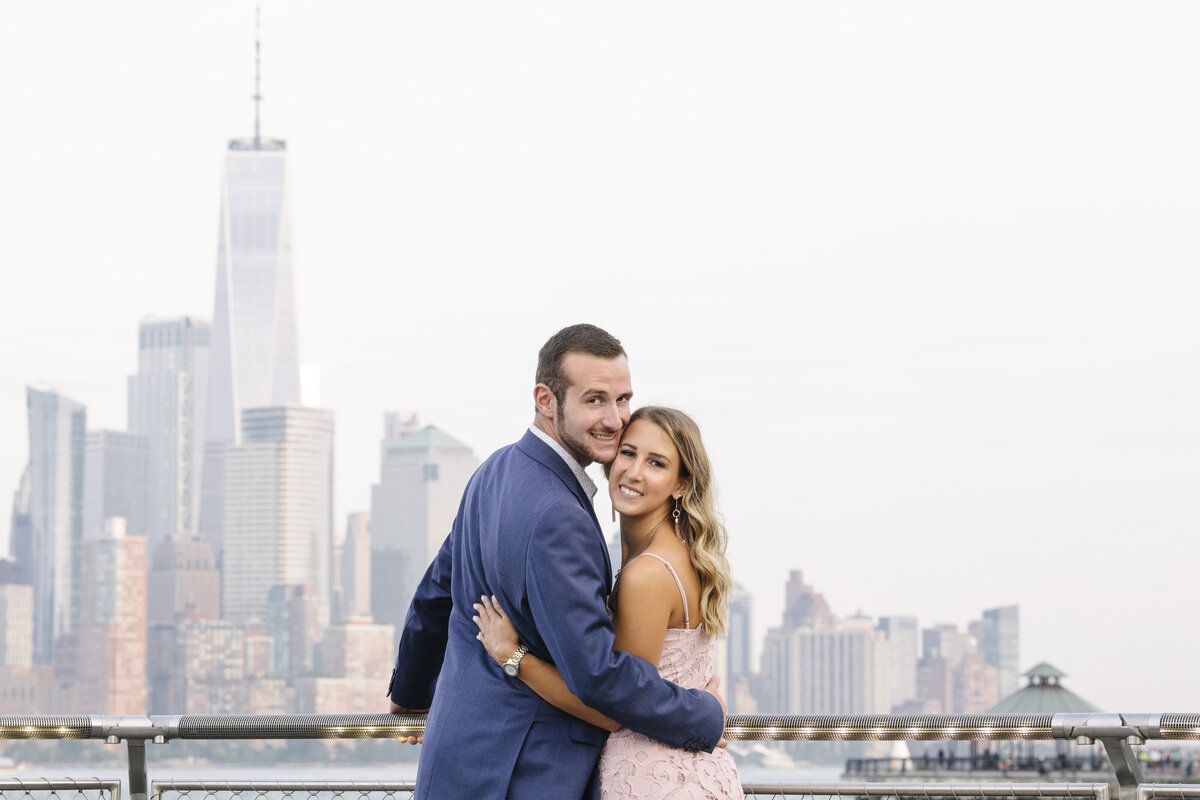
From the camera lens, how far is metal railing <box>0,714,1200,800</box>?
4133mm

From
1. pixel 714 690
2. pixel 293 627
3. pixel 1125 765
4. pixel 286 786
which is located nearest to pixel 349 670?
pixel 293 627

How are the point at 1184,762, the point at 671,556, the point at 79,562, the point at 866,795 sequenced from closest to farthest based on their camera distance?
the point at 671,556 < the point at 866,795 < the point at 1184,762 < the point at 79,562

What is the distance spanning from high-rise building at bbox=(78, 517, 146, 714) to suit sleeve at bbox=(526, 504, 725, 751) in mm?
148040

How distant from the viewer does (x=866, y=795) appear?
447 cm

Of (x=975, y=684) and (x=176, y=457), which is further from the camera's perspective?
(x=176, y=457)

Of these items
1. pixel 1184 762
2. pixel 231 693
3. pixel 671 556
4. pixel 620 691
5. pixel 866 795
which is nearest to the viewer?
pixel 620 691

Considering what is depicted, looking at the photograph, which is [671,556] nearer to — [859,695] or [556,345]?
[556,345]

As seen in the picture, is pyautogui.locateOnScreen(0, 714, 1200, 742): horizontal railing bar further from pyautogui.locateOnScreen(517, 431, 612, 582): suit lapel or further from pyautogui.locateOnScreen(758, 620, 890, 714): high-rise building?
pyautogui.locateOnScreen(758, 620, 890, 714): high-rise building

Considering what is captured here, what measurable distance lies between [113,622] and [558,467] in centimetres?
16227

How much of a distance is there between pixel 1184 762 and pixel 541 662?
38.5 metres

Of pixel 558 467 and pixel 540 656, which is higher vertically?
pixel 558 467

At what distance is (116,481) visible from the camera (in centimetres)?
18512

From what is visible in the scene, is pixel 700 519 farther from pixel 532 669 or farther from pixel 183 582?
pixel 183 582

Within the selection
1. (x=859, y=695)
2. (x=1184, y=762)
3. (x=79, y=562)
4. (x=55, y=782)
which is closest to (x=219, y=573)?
(x=79, y=562)
